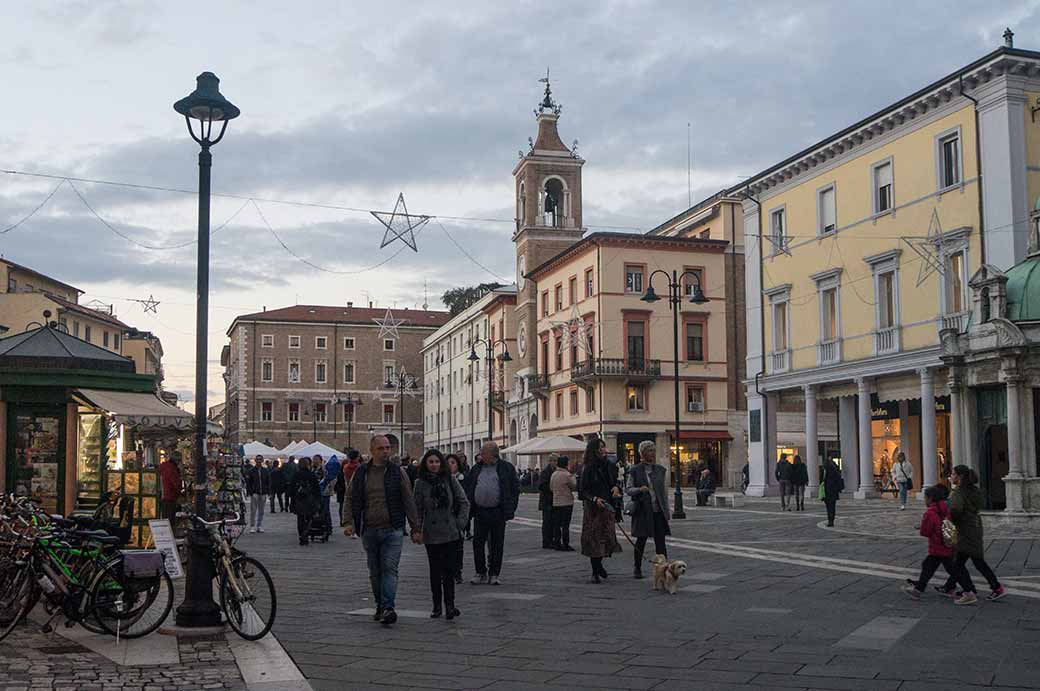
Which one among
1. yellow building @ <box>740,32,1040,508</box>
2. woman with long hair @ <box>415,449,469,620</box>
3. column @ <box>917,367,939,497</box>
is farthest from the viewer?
column @ <box>917,367,939,497</box>

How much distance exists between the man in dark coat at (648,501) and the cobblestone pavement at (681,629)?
60 cm

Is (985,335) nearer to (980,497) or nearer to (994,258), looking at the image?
(994,258)

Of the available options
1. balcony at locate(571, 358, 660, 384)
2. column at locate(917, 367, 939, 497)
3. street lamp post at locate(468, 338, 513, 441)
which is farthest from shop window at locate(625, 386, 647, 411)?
column at locate(917, 367, 939, 497)

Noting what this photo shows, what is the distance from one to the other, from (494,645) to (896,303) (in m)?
29.1

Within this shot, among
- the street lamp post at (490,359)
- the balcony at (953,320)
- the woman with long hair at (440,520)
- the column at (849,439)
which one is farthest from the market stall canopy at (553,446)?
the woman with long hair at (440,520)

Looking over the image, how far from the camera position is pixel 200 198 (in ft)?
35.2

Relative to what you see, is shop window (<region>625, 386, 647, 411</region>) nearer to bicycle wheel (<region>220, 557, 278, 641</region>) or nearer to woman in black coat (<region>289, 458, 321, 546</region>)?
woman in black coat (<region>289, 458, 321, 546</region>)

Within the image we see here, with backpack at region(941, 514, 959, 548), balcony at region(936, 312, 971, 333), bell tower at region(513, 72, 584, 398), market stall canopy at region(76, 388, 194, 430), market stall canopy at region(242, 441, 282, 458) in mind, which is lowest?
backpack at region(941, 514, 959, 548)

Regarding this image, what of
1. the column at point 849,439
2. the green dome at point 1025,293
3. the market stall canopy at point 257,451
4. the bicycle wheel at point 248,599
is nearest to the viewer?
the bicycle wheel at point 248,599

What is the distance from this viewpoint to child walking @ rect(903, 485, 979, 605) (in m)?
11.8

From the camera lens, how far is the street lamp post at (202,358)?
32.4 ft

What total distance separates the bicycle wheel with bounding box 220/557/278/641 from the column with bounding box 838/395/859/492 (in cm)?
3194

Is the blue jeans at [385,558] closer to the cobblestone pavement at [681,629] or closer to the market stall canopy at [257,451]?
the cobblestone pavement at [681,629]

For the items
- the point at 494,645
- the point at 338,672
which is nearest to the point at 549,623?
the point at 494,645
